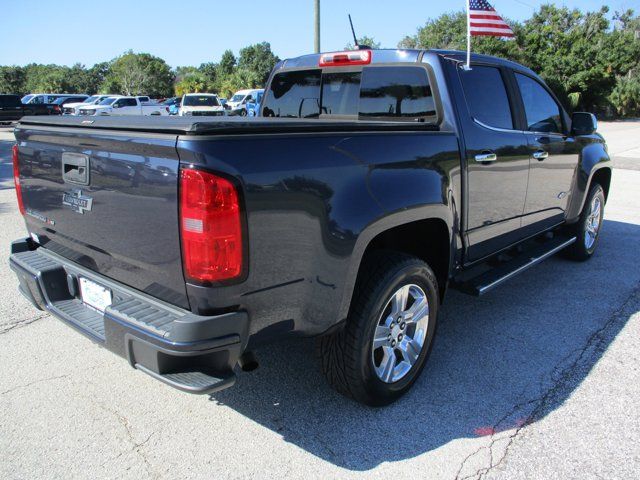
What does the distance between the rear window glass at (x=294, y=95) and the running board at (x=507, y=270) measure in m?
1.78

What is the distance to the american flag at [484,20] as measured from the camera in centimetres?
428

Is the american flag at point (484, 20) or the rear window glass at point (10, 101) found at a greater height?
the american flag at point (484, 20)

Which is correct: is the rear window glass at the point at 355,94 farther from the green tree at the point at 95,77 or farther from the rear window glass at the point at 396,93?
the green tree at the point at 95,77

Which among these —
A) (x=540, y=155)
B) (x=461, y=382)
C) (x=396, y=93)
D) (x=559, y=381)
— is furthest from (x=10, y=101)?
(x=559, y=381)

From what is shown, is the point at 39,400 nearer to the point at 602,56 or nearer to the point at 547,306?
the point at 547,306

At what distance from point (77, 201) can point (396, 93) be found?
2160 mm

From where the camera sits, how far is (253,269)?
2.03 meters

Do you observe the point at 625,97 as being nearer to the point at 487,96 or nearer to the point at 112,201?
the point at 487,96

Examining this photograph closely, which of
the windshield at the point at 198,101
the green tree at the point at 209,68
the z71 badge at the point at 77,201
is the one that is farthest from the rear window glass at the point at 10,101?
the green tree at the point at 209,68

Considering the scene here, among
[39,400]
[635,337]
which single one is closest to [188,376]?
[39,400]

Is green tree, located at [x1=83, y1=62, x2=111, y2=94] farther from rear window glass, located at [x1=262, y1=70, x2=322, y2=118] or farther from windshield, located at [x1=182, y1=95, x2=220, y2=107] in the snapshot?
rear window glass, located at [x1=262, y1=70, x2=322, y2=118]

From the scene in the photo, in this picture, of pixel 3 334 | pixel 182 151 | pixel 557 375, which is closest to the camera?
pixel 182 151

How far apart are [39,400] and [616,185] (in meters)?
11.5

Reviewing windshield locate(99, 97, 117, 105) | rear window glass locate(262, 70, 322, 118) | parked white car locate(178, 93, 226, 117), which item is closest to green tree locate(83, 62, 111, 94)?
windshield locate(99, 97, 117, 105)
